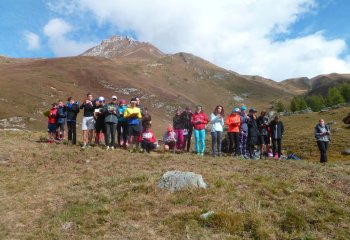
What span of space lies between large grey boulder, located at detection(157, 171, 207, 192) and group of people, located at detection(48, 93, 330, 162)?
6.83m

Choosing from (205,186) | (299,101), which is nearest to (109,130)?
(205,186)

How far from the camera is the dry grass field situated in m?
8.63

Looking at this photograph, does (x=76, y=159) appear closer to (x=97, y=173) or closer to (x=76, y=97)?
(x=97, y=173)

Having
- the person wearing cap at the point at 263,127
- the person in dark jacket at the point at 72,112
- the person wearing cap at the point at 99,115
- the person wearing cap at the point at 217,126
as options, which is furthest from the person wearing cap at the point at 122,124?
the person wearing cap at the point at 263,127

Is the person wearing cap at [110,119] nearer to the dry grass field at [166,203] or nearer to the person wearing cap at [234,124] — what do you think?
the dry grass field at [166,203]

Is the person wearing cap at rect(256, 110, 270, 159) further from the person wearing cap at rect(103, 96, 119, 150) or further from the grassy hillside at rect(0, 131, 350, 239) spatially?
the person wearing cap at rect(103, 96, 119, 150)

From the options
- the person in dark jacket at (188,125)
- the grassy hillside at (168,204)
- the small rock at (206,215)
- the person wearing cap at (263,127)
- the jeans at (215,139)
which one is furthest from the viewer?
the person in dark jacket at (188,125)

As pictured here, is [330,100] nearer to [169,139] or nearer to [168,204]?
[169,139]

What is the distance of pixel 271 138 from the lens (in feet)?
65.3

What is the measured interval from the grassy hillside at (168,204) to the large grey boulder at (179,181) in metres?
0.27

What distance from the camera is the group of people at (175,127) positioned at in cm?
1797

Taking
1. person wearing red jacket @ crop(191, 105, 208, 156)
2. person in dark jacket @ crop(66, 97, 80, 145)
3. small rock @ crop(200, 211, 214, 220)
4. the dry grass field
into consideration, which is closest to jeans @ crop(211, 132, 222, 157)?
person wearing red jacket @ crop(191, 105, 208, 156)

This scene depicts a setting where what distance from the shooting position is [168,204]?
32.5ft

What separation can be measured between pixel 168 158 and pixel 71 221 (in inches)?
275
